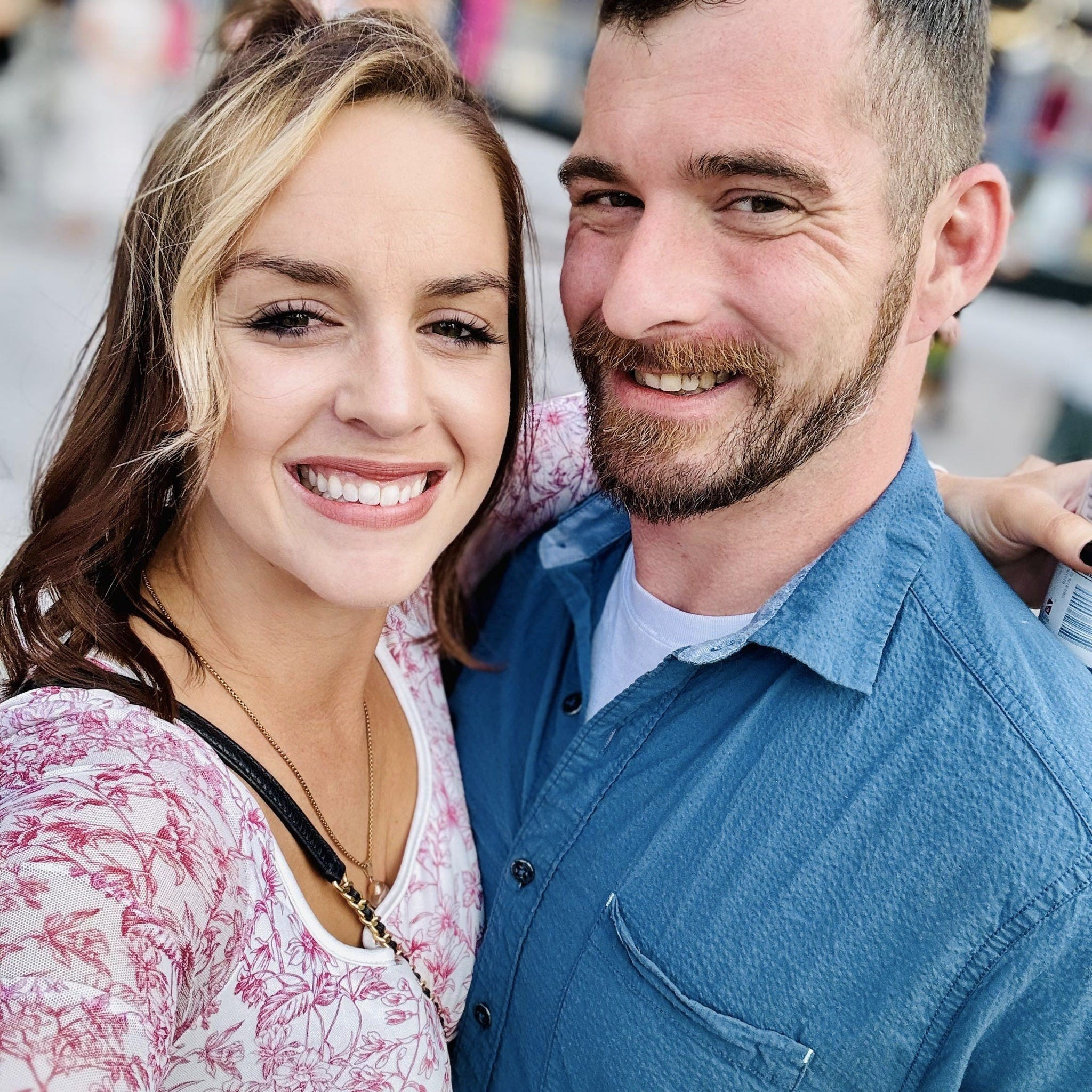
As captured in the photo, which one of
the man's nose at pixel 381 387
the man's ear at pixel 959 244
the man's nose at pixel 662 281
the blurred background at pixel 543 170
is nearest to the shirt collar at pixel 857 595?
the man's ear at pixel 959 244

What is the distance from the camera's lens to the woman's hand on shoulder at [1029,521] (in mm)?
1403

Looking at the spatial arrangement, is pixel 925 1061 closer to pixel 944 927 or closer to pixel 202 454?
pixel 944 927

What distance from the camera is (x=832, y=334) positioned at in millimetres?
1479

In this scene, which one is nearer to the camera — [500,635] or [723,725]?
[723,725]

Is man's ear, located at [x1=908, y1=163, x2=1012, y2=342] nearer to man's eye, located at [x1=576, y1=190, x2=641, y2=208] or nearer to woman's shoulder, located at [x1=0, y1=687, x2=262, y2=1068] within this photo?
man's eye, located at [x1=576, y1=190, x2=641, y2=208]

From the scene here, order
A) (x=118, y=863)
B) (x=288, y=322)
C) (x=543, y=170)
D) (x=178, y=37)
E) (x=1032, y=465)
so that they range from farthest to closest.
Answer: (x=178, y=37) → (x=543, y=170) → (x=1032, y=465) → (x=288, y=322) → (x=118, y=863)

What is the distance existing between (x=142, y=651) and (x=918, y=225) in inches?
→ 50.5

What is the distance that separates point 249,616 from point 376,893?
1.53 feet

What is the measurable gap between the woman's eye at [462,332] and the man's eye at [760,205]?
16.3 inches

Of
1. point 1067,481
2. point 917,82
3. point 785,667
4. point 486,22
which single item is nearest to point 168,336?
point 785,667

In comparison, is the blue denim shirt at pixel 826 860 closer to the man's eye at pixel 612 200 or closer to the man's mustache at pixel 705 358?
the man's mustache at pixel 705 358

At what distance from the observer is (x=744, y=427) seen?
59.8 inches

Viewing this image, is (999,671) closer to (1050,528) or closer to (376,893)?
(1050,528)

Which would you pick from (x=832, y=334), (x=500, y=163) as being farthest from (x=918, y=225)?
(x=500, y=163)
